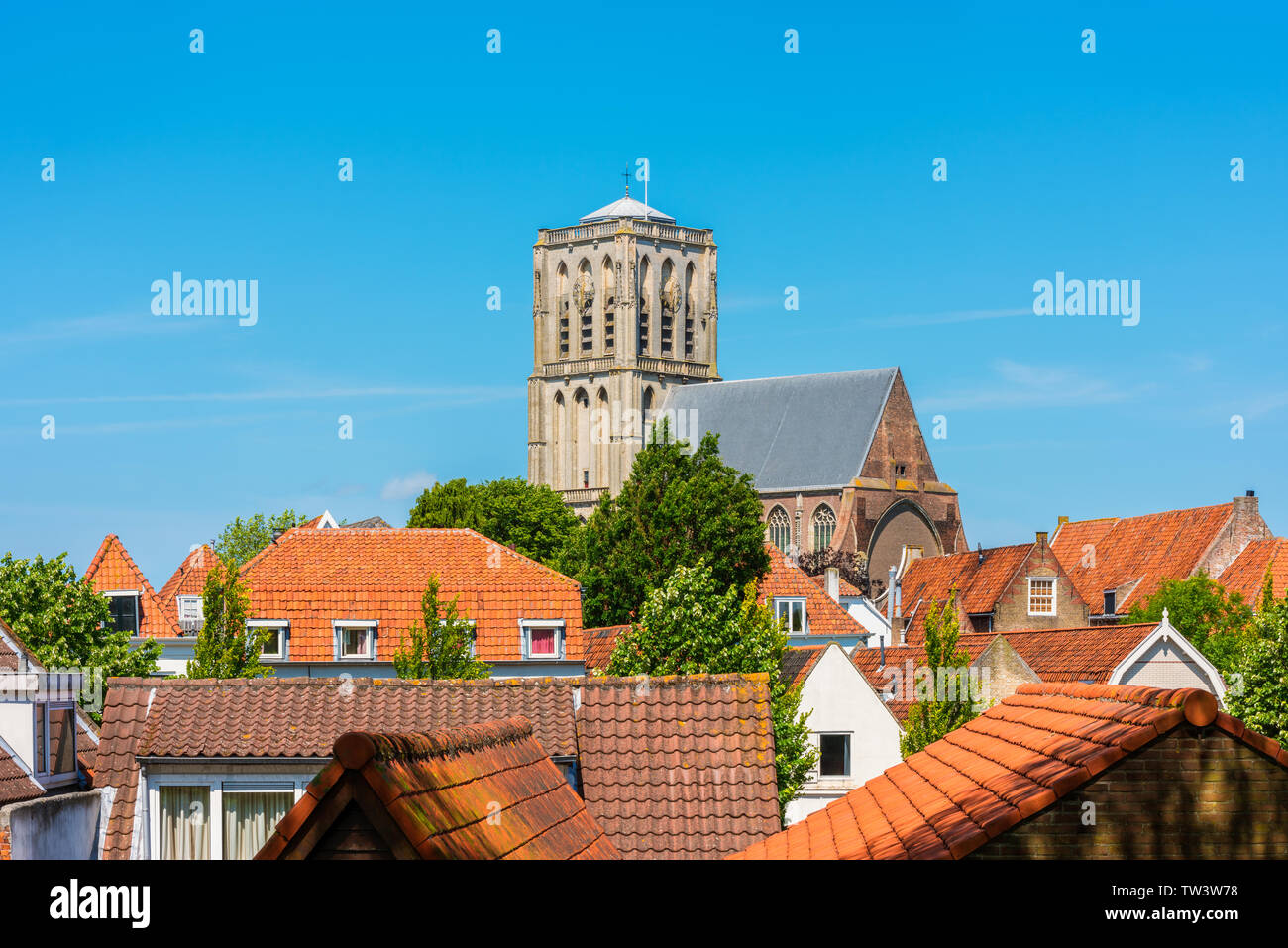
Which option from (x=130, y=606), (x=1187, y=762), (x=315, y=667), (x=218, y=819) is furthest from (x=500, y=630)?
(x=1187, y=762)

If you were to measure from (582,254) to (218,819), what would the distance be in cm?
13917

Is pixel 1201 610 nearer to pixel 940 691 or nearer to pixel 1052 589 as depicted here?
pixel 1052 589

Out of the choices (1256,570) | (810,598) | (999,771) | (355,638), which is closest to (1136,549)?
(1256,570)

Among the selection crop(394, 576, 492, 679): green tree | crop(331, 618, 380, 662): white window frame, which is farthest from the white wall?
crop(331, 618, 380, 662): white window frame

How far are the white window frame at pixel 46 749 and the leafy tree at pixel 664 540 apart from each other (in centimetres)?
4622

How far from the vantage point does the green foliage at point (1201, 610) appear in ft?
193

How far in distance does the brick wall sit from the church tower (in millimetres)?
137644

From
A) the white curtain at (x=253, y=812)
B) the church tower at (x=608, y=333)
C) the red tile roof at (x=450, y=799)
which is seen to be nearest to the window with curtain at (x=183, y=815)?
the white curtain at (x=253, y=812)

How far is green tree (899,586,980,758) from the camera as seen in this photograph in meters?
35.7

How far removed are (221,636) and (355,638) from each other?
42.4ft

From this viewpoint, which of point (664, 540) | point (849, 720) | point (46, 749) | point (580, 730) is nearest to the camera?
point (580, 730)

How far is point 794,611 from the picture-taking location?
6594 cm

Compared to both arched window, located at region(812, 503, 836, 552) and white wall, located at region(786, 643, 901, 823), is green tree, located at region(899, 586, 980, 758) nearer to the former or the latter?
white wall, located at region(786, 643, 901, 823)
